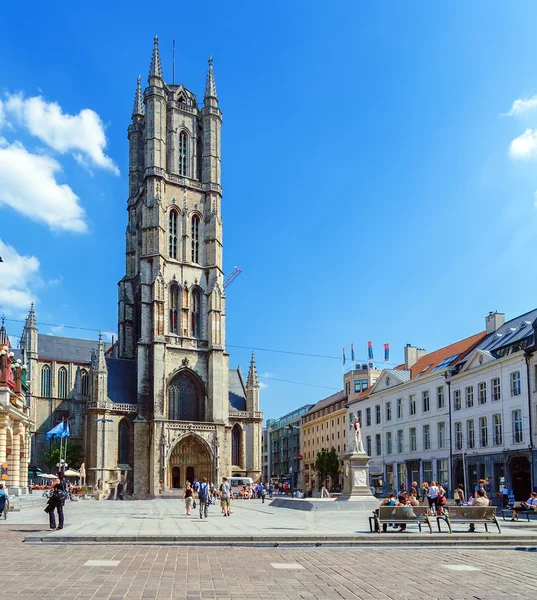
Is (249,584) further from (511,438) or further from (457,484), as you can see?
(457,484)

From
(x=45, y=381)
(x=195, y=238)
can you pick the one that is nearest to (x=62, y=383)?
(x=45, y=381)

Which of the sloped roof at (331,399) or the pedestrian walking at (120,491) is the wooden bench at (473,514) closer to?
the pedestrian walking at (120,491)

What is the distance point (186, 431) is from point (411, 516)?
181 feet

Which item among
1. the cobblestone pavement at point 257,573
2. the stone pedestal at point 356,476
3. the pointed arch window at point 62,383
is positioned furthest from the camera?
the pointed arch window at point 62,383

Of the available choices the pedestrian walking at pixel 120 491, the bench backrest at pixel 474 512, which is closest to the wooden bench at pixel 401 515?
the bench backrest at pixel 474 512

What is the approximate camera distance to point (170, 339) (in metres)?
75.9

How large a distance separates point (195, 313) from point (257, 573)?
66191 millimetres

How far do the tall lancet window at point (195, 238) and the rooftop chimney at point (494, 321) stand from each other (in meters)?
36.3

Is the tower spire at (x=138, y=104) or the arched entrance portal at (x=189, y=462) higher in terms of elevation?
the tower spire at (x=138, y=104)

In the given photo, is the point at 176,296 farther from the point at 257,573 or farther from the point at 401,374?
the point at 257,573

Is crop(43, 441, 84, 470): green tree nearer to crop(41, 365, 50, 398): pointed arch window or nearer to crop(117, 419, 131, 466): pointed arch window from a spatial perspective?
→ crop(41, 365, 50, 398): pointed arch window

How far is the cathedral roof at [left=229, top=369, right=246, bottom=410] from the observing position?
84.6 meters

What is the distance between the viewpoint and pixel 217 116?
3354 inches

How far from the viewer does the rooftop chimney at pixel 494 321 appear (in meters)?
51.8
